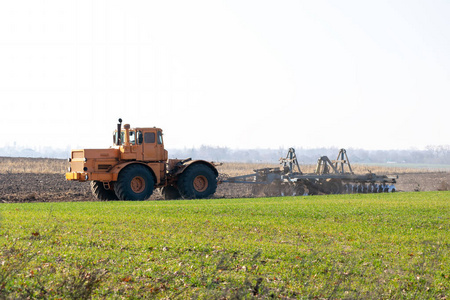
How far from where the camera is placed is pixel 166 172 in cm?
2928

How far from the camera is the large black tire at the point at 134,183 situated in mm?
26594

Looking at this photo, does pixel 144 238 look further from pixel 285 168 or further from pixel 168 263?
pixel 285 168

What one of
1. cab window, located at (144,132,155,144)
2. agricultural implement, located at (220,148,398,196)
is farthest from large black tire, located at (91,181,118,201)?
agricultural implement, located at (220,148,398,196)

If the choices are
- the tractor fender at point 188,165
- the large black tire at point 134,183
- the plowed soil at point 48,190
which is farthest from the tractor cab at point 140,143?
the plowed soil at point 48,190

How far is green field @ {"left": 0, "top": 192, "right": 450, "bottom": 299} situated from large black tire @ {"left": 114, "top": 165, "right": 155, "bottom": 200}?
5574mm

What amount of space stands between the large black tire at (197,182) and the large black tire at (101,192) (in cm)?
348

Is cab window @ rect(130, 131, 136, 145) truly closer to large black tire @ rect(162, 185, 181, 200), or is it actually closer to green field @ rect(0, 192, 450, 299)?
large black tire @ rect(162, 185, 181, 200)

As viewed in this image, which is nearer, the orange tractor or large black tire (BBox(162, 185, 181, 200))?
the orange tractor

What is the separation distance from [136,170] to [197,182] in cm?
400

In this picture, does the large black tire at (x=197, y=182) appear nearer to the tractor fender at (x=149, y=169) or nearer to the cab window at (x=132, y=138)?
the tractor fender at (x=149, y=169)

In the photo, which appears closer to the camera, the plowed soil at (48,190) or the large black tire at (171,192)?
the plowed soil at (48,190)

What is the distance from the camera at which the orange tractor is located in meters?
26.7

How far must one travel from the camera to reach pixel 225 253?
11.9 meters

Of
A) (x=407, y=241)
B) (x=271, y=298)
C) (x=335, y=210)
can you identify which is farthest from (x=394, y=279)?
(x=335, y=210)
